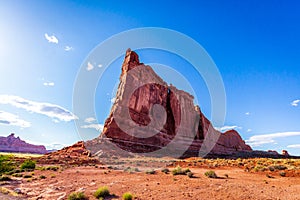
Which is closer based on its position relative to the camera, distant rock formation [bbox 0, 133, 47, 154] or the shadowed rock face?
the shadowed rock face

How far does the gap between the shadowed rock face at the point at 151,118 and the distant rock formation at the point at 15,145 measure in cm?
14880

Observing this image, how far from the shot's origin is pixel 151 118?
229ft

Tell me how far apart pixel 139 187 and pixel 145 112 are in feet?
184

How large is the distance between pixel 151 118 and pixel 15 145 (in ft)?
507

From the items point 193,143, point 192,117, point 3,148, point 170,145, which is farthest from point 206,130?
point 3,148

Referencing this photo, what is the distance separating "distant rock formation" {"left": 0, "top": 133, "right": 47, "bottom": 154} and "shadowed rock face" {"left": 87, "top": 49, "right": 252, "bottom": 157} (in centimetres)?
14880

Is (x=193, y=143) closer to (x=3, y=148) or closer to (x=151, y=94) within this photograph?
Result: (x=151, y=94)

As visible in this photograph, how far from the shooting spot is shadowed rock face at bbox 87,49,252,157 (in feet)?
190

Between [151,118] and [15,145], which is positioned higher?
[151,118]

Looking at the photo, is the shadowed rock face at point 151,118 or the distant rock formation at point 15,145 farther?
the distant rock formation at point 15,145

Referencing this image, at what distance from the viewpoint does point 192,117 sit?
88938 millimetres

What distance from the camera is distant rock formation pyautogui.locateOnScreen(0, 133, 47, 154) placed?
6432 inches

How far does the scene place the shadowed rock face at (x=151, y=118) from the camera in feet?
190

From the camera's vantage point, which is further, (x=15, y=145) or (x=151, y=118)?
(x=15, y=145)
